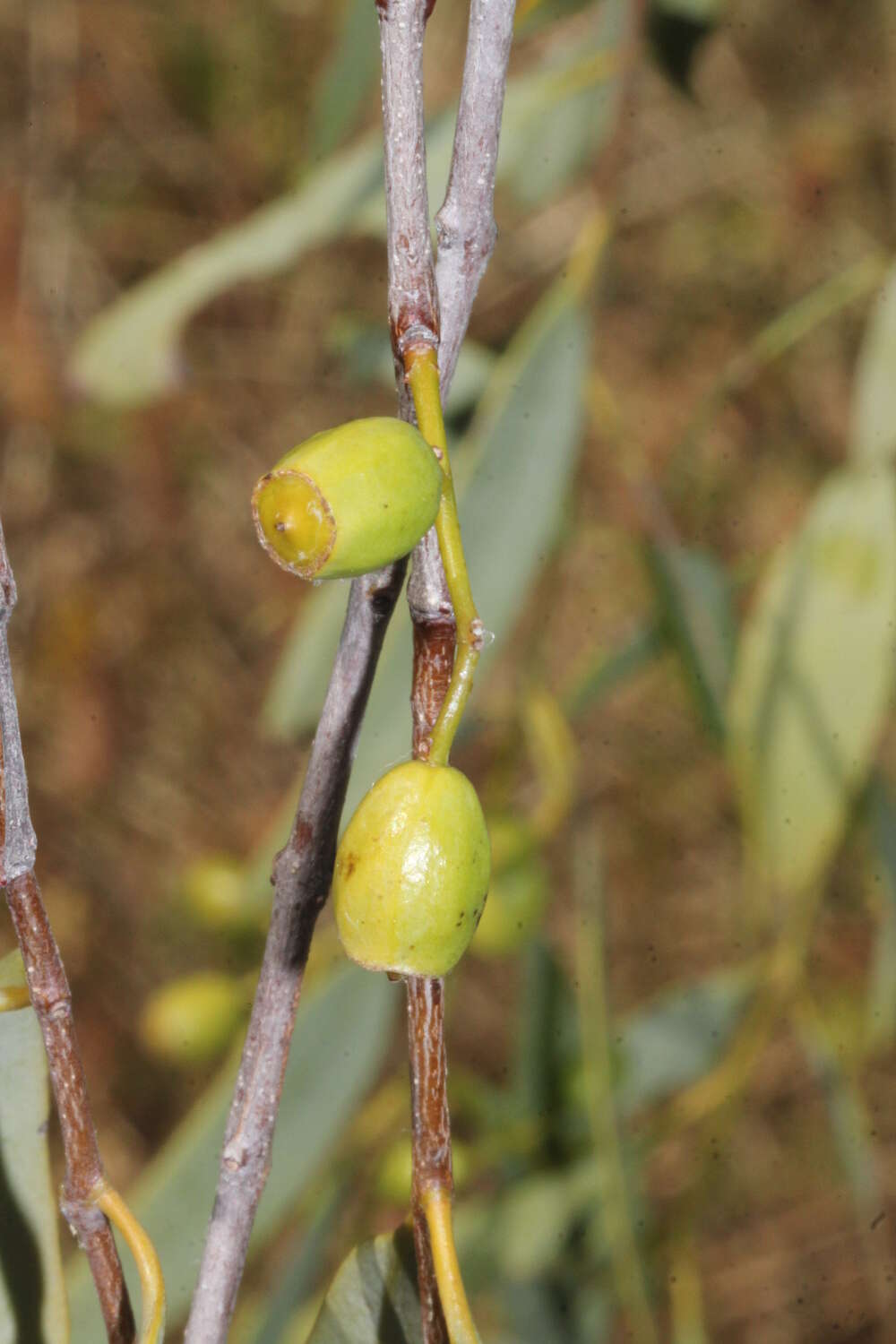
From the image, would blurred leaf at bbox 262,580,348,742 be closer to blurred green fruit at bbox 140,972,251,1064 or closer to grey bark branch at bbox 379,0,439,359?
blurred green fruit at bbox 140,972,251,1064

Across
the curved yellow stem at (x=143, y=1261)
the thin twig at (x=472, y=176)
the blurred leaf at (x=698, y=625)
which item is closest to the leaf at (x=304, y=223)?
the blurred leaf at (x=698, y=625)

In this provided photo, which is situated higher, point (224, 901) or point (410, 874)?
point (224, 901)

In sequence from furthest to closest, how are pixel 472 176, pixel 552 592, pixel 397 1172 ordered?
pixel 552 592 → pixel 397 1172 → pixel 472 176

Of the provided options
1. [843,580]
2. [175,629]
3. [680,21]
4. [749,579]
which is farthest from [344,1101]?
[175,629]

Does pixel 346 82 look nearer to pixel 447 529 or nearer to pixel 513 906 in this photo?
pixel 513 906

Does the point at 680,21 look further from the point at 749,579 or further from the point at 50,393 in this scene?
the point at 50,393

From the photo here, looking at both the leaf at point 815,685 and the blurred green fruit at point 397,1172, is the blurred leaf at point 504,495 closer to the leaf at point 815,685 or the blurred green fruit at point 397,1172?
the leaf at point 815,685

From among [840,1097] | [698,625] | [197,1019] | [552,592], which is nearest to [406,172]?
[698,625]
